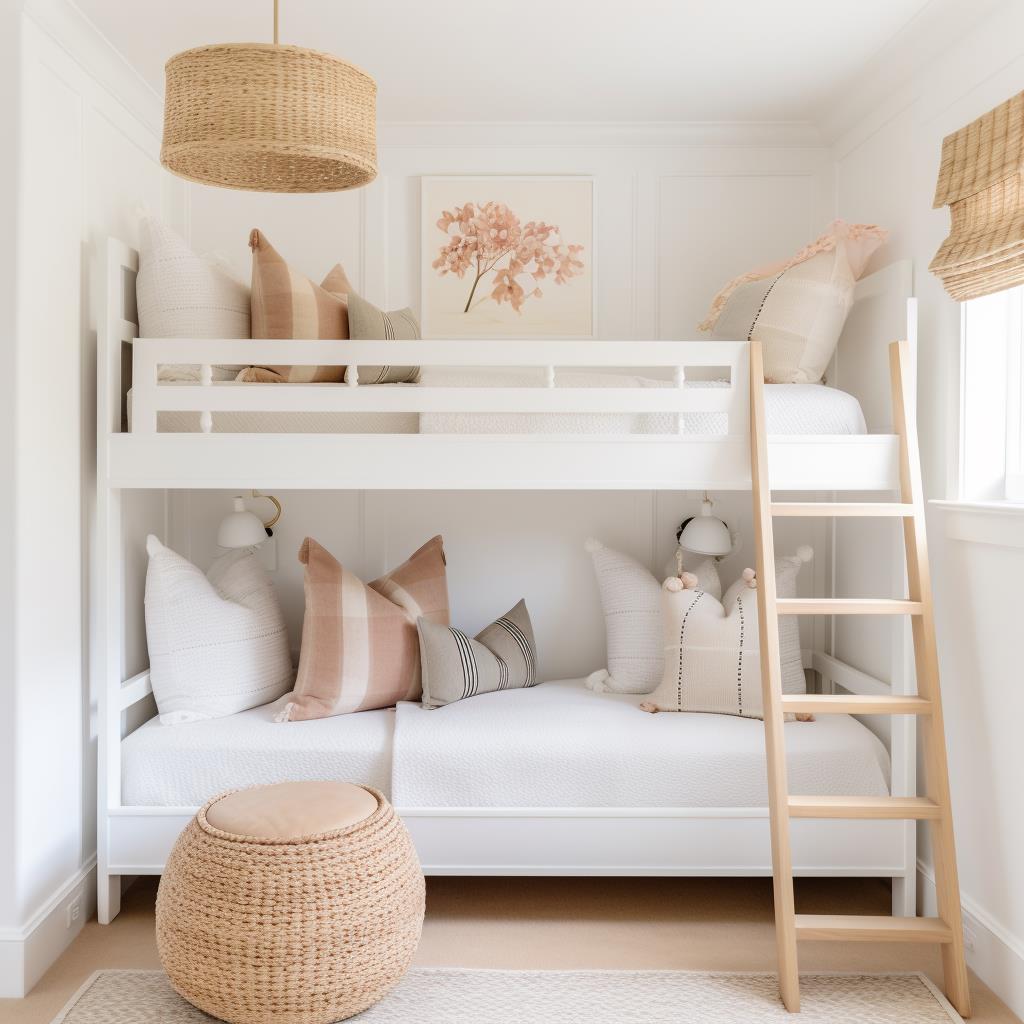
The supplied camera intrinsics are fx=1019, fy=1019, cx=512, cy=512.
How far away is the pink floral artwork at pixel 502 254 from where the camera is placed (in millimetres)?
3500

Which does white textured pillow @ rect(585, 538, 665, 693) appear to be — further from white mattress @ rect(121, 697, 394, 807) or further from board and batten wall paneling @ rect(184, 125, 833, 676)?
white mattress @ rect(121, 697, 394, 807)

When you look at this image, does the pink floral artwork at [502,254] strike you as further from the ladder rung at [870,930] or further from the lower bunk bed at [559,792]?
the ladder rung at [870,930]

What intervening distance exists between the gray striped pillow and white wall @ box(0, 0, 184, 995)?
95cm

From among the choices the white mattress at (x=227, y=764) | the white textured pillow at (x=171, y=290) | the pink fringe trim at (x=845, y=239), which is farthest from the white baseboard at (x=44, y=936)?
the pink fringe trim at (x=845, y=239)

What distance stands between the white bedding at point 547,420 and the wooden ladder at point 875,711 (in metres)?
0.15

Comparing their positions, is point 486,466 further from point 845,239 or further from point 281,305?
point 845,239

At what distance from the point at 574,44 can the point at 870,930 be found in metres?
2.39

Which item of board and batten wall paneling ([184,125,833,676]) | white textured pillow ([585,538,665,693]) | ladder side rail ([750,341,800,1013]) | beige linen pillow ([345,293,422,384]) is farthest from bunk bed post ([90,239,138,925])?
ladder side rail ([750,341,800,1013])

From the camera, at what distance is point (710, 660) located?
300 cm

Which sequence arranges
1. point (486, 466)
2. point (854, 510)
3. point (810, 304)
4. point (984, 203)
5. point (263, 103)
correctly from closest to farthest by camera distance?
point (263, 103)
point (984, 203)
point (854, 510)
point (486, 466)
point (810, 304)

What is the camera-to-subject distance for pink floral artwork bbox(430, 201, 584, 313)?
3.50m

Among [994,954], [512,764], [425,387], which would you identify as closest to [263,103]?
[425,387]

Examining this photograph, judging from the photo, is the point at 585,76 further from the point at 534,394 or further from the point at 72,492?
the point at 72,492

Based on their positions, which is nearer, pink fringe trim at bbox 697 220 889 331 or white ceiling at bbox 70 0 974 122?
white ceiling at bbox 70 0 974 122
